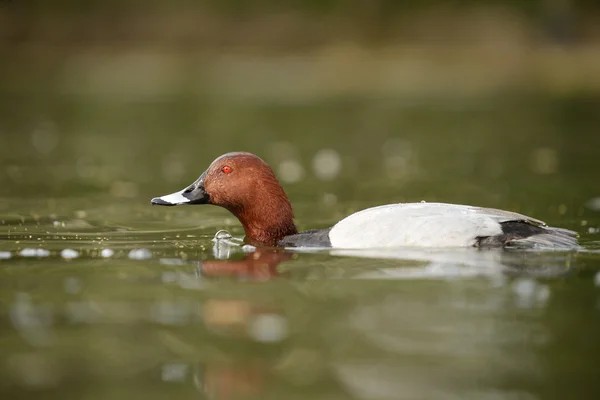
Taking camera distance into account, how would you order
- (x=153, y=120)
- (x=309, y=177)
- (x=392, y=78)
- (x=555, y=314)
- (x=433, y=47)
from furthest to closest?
(x=433, y=47)
(x=392, y=78)
(x=153, y=120)
(x=309, y=177)
(x=555, y=314)

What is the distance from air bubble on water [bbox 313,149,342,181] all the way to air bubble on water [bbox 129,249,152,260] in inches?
262

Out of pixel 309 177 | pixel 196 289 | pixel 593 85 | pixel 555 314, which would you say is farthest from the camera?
pixel 593 85

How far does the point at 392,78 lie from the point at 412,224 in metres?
26.7

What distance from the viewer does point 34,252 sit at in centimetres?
914

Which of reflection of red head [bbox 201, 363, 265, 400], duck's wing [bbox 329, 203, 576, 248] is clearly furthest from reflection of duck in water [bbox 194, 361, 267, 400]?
duck's wing [bbox 329, 203, 576, 248]

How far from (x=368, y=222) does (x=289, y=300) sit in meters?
1.86

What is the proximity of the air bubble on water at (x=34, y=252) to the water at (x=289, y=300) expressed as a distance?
2 cm

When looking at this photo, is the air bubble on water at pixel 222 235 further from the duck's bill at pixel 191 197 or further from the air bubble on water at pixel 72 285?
the air bubble on water at pixel 72 285

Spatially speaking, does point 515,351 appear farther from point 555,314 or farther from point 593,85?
point 593,85

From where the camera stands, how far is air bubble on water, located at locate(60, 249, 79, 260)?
898 cm

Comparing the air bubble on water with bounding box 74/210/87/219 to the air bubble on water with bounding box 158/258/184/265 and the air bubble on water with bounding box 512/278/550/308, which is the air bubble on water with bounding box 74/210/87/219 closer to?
the air bubble on water with bounding box 158/258/184/265

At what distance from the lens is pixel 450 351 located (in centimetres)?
602

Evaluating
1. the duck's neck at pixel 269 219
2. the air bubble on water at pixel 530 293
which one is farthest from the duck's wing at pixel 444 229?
the air bubble on water at pixel 530 293

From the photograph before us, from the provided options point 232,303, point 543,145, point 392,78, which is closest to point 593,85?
point 392,78
